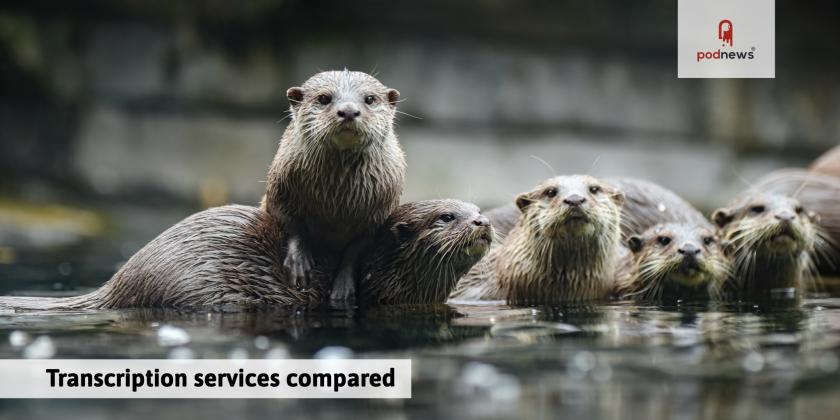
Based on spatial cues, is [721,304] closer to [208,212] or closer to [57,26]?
[208,212]

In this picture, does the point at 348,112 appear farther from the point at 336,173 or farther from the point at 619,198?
the point at 619,198

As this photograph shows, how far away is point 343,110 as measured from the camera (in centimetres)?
403

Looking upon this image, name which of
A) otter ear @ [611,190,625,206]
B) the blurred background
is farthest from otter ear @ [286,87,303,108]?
the blurred background

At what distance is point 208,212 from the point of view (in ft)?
14.8

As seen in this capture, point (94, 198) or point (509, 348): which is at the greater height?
point (94, 198)

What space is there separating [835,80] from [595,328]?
8181 mm

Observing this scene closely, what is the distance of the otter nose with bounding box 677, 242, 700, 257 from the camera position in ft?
16.4

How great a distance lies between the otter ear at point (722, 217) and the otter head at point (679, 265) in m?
0.45

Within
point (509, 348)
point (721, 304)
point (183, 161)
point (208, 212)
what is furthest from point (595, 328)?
point (183, 161)

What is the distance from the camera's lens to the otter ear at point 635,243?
17.4 feet

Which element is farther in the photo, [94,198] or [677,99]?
[677,99]

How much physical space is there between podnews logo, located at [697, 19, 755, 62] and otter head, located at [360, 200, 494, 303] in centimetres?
586

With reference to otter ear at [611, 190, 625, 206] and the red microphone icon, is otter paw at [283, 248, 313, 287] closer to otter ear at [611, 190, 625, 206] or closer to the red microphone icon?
otter ear at [611, 190, 625, 206]

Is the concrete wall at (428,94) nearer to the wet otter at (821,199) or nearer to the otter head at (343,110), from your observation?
the wet otter at (821,199)
